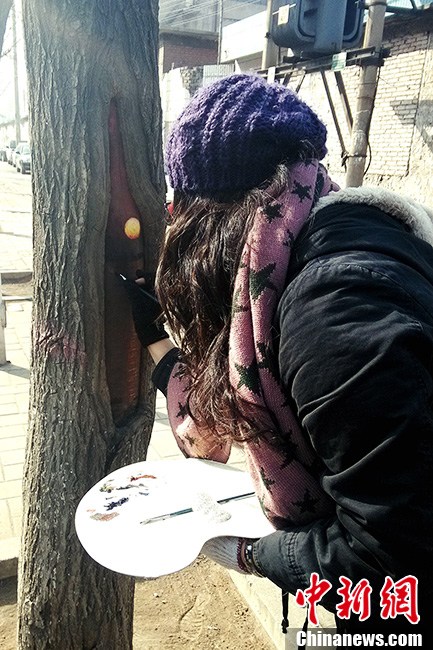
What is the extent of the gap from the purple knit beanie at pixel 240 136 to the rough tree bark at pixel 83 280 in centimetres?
51

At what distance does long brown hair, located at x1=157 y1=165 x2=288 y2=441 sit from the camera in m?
1.07

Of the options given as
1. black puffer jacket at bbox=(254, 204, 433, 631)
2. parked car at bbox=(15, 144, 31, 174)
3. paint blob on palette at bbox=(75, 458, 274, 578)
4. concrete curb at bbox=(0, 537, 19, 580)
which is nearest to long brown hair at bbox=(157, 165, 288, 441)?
black puffer jacket at bbox=(254, 204, 433, 631)

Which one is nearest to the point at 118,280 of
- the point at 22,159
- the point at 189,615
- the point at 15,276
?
the point at 189,615

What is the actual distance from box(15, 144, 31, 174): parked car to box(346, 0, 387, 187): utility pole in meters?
24.0

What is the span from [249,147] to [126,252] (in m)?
0.70

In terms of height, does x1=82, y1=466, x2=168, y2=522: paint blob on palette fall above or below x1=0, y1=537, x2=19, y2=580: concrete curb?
above

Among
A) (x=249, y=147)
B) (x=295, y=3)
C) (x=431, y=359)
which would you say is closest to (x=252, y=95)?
(x=249, y=147)

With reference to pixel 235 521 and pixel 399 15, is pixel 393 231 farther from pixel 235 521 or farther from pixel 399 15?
pixel 399 15

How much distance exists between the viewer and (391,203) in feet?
3.63

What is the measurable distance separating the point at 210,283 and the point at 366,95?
574 centimetres

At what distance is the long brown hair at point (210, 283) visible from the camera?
1067 mm

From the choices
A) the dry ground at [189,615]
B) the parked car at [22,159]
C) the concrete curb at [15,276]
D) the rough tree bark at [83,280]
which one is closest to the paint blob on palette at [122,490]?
the rough tree bark at [83,280]

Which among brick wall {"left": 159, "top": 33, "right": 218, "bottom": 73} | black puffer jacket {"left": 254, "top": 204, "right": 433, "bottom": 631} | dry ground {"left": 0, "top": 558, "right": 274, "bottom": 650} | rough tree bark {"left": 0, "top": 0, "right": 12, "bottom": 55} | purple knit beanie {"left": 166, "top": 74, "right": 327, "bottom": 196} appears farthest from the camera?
brick wall {"left": 159, "top": 33, "right": 218, "bottom": 73}

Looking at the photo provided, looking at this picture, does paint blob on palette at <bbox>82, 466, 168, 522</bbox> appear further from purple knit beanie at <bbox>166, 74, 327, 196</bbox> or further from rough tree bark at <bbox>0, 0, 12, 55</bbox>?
rough tree bark at <bbox>0, 0, 12, 55</bbox>
